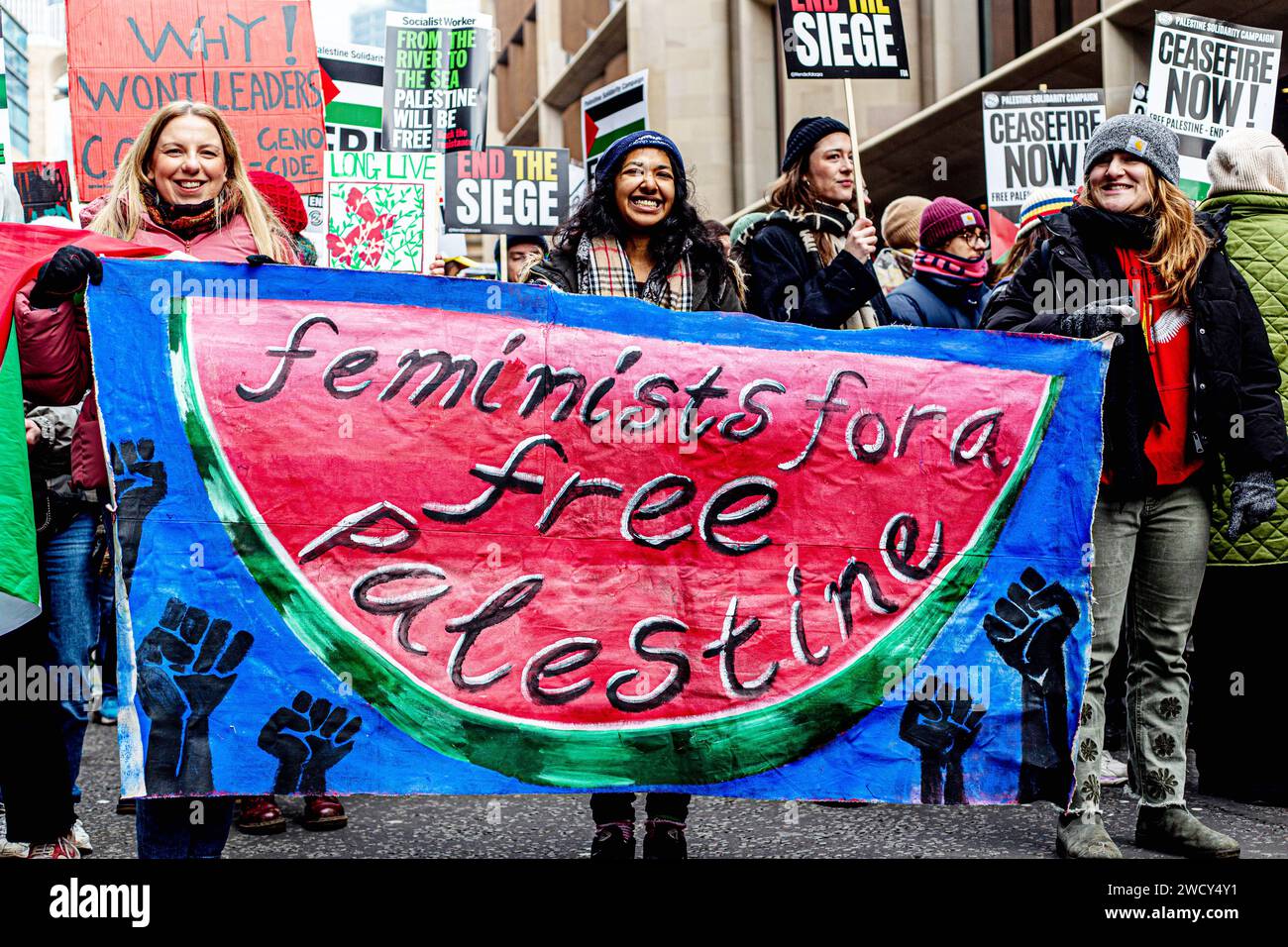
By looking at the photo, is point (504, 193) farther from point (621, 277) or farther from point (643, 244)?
point (621, 277)

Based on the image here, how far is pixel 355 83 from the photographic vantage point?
34.0ft

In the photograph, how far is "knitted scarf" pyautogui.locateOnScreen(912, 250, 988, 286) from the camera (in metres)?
5.32

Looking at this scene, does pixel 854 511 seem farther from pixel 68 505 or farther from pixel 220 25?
pixel 220 25

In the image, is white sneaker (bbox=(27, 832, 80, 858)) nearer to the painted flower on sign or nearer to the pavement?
the pavement

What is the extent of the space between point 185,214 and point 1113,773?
355 cm

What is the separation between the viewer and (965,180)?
16.3 meters

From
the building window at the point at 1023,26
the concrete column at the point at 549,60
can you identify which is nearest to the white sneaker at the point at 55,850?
the building window at the point at 1023,26

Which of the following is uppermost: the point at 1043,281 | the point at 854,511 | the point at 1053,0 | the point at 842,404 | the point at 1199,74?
the point at 1053,0

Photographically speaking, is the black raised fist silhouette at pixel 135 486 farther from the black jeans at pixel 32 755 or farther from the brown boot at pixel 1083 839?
the brown boot at pixel 1083 839

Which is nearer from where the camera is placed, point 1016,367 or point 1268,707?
point 1016,367

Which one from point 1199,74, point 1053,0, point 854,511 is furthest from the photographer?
point 1053,0

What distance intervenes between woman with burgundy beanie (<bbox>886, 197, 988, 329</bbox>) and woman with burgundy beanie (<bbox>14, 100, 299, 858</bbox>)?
7.56 feet

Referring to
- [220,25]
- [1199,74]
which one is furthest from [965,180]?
[220,25]
